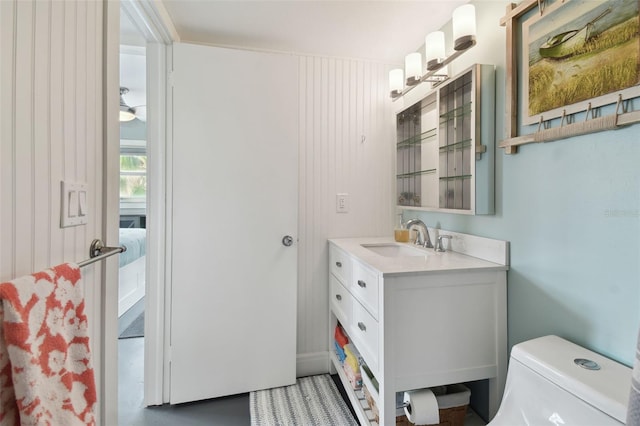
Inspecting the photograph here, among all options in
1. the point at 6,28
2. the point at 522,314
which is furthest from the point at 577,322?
the point at 6,28

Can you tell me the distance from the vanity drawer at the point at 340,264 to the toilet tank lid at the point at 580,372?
2.79ft

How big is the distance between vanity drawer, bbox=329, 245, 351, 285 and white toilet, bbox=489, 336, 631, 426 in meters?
0.85

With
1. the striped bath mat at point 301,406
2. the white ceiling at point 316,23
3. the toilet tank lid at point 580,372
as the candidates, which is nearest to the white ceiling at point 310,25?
the white ceiling at point 316,23

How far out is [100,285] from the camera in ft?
3.22

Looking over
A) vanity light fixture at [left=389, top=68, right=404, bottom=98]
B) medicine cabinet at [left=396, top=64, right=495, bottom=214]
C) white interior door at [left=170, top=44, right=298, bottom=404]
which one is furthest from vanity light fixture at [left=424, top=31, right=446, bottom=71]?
white interior door at [left=170, top=44, right=298, bottom=404]

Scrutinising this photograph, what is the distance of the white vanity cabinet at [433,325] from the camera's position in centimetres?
121

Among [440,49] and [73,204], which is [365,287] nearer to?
[73,204]

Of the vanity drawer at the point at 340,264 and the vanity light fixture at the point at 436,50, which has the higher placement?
the vanity light fixture at the point at 436,50

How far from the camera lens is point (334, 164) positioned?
217 cm

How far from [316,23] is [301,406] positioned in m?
2.22

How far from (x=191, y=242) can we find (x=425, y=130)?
155 cm

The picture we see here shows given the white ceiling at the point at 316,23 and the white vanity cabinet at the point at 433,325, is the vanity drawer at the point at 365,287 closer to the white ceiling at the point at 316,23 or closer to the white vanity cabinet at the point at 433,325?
the white vanity cabinet at the point at 433,325

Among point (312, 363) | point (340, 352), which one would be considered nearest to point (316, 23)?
point (340, 352)

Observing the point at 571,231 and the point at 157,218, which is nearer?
the point at 571,231
